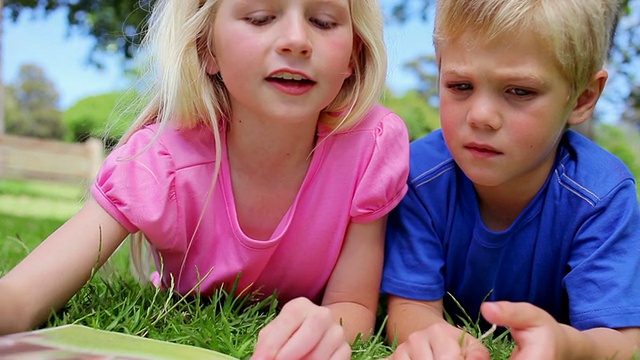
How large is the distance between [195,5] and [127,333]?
90cm

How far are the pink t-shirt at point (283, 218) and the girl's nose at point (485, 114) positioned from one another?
0.31 meters

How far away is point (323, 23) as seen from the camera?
1814 mm

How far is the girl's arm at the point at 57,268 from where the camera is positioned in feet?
4.96

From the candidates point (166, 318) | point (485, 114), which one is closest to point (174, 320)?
point (166, 318)

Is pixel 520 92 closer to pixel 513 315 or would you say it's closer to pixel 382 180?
pixel 382 180

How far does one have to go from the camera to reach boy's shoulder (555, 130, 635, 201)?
5.92 feet

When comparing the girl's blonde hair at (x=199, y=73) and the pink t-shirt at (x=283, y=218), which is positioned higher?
the girl's blonde hair at (x=199, y=73)

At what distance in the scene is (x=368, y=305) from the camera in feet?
6.36

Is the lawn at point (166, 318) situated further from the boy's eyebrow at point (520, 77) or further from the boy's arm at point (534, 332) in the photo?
the boy's eyebrow at point (520, 77)

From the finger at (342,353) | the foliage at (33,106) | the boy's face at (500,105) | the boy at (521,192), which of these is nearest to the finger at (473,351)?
the boy at (521,192)

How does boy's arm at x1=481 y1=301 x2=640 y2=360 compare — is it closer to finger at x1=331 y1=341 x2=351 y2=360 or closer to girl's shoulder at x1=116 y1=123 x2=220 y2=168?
finger at x1=331 y1=341 x2=351 y2=360

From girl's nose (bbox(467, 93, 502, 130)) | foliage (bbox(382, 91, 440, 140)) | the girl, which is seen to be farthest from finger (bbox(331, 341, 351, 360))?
foliage (bbox(382, 91, 440, 140))

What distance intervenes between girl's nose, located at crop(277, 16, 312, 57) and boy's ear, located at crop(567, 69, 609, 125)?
0.69m

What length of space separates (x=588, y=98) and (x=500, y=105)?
30cm
